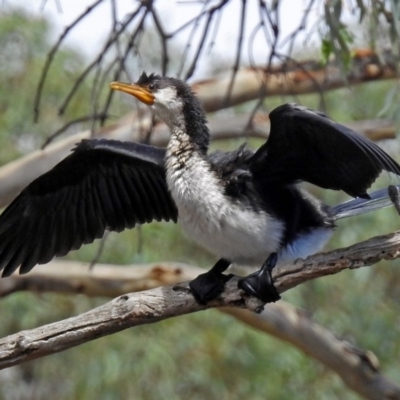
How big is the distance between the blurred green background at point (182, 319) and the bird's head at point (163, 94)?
234cm

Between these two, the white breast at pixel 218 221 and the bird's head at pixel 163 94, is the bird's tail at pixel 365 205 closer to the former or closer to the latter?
the white breast at pixel 218 221

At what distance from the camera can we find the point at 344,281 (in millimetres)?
6527

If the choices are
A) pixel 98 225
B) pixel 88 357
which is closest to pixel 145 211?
pixel 98 225

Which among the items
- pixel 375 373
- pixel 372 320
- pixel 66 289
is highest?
pixel 66 289

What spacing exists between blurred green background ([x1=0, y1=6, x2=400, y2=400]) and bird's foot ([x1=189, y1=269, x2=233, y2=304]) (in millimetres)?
2573

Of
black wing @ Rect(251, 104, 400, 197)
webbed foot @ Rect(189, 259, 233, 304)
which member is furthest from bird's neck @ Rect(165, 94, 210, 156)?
webbed foot @ Rect(189, 259, 233, 304)

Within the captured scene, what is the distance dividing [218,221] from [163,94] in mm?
444

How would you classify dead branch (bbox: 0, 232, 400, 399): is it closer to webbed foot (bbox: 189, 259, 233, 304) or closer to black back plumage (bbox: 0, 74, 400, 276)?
webbed foot (bbox: 189, 259, 233, 304)

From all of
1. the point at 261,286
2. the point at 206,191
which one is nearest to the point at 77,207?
the point at 206,191

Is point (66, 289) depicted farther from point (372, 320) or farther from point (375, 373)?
point (372, 320)

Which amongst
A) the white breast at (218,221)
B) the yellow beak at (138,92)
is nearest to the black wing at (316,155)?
the white breast at (218,221)

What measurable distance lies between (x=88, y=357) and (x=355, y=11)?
3229 millimetres

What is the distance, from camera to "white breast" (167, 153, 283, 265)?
97.0 inches

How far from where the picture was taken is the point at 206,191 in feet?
8.18
